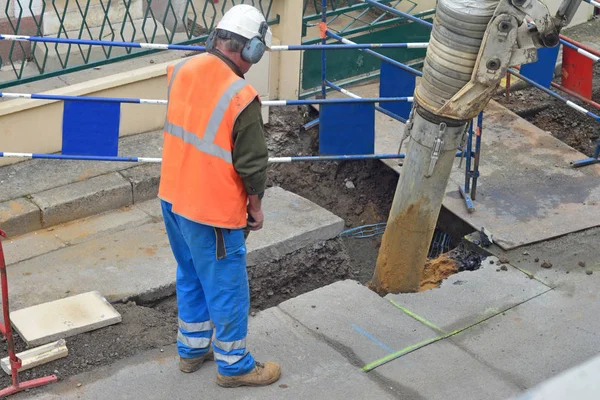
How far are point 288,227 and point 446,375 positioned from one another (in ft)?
5.99

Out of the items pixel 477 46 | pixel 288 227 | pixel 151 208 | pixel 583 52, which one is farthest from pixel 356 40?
pixel 477 46

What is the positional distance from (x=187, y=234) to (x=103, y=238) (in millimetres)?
2003

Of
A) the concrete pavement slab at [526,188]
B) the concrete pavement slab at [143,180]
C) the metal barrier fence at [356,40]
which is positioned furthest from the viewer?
the metal barrier fence at [356,40]

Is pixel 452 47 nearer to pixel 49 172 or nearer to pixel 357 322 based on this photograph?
pixel 357 322

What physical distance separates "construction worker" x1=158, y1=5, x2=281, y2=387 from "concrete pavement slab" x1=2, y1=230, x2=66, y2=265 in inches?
71.7

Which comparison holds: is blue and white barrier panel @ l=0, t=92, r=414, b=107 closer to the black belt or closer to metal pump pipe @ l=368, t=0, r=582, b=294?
metal pump pipe @ l=368, t=0, r=582, b=294

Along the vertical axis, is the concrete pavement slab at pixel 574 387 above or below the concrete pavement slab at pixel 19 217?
above

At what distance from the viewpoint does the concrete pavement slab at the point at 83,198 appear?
5844 millimetres

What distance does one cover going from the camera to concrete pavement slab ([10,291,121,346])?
451cm

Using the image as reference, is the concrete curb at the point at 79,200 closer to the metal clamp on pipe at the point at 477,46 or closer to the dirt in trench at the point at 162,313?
the dirt in trench at the point at 162,313

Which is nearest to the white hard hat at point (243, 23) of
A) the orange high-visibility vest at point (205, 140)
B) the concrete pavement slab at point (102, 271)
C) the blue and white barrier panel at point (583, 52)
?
the orange high-visibility vest at point (205, 140)

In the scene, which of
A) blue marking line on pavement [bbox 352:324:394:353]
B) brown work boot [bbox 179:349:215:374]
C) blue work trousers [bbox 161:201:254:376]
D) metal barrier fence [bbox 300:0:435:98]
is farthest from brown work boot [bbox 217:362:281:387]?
metal barrier fence [bbox 300:0:435:98]

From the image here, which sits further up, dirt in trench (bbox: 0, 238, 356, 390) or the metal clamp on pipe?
the metal clamp on pipe

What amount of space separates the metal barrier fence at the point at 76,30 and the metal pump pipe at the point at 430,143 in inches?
108
